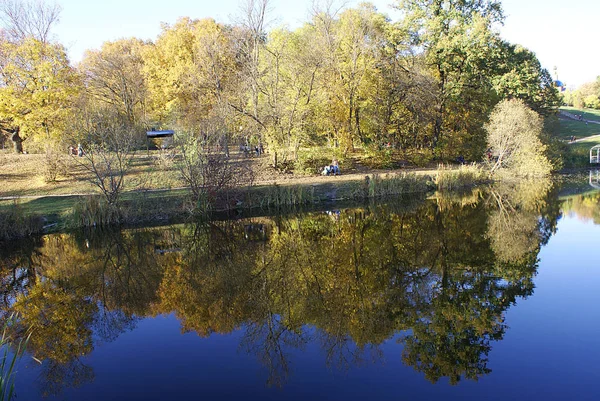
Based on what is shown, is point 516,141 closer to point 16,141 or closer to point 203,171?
point 203,171

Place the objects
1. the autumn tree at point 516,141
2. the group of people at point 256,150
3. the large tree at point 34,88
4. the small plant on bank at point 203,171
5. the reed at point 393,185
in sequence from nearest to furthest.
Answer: the small plant on bank at point 203,171 < the reed at point 393,185 < the large tree at point 34,88 < the autumn tree at point 516,141 < the group of people at point 256,150

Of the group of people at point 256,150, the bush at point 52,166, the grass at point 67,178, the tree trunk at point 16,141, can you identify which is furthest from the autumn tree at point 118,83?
the bush at point 52,166

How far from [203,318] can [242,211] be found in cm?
1174

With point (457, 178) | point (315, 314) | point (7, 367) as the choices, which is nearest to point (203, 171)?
point (315, 314)

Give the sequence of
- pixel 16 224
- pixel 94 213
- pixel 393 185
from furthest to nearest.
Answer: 1. pixel 393 185
2. pixel 94 213
3. pixel 16 224

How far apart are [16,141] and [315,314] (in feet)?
102

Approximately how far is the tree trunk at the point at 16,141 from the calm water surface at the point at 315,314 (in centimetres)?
1950

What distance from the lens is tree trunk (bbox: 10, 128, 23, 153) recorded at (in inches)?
1224

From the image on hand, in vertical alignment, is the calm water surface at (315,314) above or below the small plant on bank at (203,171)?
below

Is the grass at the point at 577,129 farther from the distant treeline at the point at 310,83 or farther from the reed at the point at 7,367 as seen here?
the reed at the point at 7,367

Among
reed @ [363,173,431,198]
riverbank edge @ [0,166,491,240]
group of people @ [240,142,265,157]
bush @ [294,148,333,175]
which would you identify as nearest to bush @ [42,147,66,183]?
riverbank edge @ [0,166,491,240]

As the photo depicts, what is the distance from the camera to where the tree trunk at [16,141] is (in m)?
31.1

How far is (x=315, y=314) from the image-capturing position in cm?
879

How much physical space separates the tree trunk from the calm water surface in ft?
64.0
